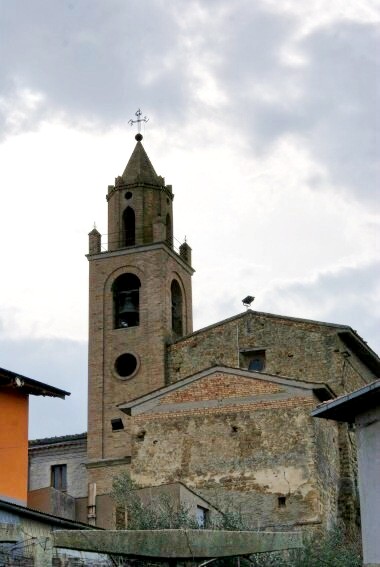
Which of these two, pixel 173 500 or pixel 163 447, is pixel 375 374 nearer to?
pixel 163 447

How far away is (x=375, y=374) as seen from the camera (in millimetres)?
38250

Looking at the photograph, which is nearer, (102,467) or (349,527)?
(349,527)

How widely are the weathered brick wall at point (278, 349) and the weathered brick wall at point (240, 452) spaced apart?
16.4ft

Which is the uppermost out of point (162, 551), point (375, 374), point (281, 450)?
point (375, 374)

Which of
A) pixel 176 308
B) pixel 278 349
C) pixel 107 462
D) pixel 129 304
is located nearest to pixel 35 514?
pixel 278 349

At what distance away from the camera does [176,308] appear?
41031 mm

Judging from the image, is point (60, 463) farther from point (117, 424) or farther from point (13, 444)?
point (13, 444)

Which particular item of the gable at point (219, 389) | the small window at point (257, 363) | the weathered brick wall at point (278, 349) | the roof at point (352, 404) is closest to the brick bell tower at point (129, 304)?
the weathered brick wall at point (278, 349)

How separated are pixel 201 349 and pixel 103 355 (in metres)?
3.99

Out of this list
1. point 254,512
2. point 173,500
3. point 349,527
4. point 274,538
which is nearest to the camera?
point 274,538

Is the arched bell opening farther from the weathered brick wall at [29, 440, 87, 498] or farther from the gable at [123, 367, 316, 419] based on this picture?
the gable at [123, 367, 316, 419]

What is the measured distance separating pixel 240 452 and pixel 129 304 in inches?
459

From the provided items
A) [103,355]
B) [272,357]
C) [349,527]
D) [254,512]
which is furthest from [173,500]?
[103,355]

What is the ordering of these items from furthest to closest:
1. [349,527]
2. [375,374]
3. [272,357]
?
[375,374] < [272,357] < [349,527]
